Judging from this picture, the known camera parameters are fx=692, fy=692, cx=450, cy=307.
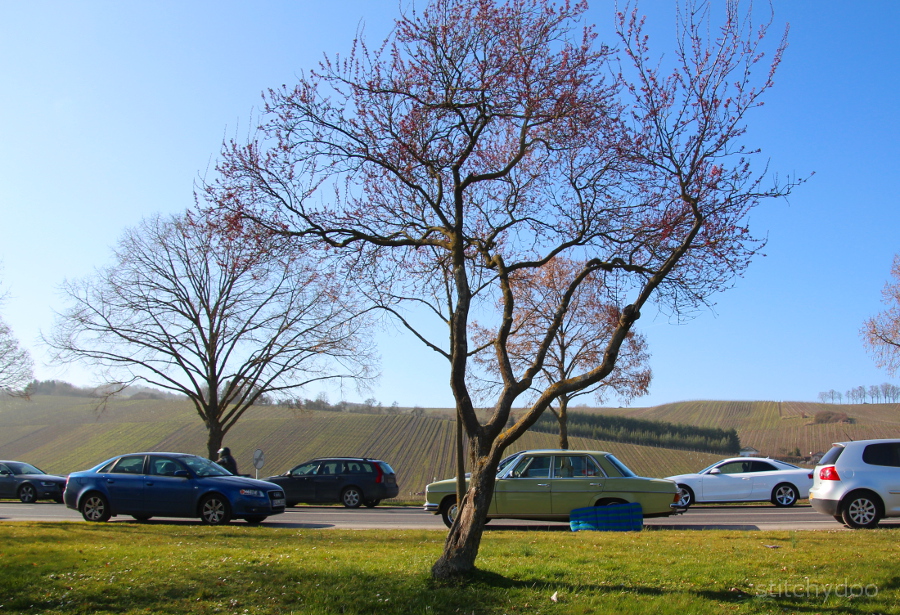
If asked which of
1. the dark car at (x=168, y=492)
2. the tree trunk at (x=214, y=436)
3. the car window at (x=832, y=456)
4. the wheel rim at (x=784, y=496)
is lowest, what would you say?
the wheel rim at (x=784, y=496)

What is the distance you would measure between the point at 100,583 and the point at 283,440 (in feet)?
198

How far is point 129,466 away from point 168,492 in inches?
50.9

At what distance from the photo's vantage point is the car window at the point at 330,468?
22.6 m

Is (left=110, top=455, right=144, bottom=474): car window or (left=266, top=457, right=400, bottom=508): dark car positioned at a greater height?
(left=110, top=455, right=144, bottom=474): car window

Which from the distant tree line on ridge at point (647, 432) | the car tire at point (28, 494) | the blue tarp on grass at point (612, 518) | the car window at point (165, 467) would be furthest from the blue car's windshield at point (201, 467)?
the distant tree line on ridge at point (647, 432)

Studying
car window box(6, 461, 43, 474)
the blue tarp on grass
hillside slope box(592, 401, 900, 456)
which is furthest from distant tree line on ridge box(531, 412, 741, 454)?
the blue tarp on grass

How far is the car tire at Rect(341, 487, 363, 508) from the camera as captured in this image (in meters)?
22.4

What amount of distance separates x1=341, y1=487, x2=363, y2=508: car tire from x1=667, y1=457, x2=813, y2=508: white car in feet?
32.2

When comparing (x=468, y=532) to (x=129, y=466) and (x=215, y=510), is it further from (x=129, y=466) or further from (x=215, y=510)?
(x=129, y=466)

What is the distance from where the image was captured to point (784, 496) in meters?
19.7

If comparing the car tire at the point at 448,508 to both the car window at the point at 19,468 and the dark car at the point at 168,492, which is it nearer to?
the dark car at the point at 168,492

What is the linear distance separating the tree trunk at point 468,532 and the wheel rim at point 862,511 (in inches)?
355

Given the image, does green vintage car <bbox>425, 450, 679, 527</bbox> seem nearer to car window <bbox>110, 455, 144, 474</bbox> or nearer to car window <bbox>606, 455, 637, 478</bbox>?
car window <bbox>606, 455, 637, 478</bbox>

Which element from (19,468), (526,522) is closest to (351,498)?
(526,522)
